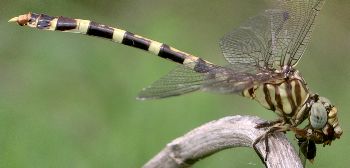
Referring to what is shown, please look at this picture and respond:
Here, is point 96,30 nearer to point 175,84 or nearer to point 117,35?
point 117,35

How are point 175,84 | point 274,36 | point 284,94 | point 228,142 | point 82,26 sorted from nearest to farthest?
point 228,142 → point 284,94 → point 175,84 → point 274,36 → point 82,26

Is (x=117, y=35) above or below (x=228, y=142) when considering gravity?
above

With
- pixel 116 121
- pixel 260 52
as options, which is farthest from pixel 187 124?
pixel 260 52

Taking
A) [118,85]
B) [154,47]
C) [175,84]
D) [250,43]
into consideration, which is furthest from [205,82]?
[118,85]

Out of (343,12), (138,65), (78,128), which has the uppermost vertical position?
(343,12)

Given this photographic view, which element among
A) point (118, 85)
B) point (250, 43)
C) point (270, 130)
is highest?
point (250, 43)

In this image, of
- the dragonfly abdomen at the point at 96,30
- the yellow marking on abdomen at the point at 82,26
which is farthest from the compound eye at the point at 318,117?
the yellow marking on abdomen at the point at 82,26

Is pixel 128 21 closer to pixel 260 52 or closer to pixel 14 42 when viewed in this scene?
pixel 14 42
